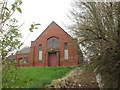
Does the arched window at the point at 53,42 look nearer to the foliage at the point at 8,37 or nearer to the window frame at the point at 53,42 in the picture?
the window frame at the point at 53,42

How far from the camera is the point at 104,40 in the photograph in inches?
296

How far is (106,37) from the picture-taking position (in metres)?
7.38

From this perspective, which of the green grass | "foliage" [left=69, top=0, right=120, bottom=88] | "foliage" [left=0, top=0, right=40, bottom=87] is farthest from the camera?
the green grass

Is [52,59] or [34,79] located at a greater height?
[52,59]

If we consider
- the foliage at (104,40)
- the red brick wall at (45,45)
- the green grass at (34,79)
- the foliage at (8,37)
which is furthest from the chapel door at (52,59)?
the foliage at (8,37)

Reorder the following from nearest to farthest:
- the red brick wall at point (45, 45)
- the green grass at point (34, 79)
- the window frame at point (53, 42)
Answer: the green grass at point (34, 79) → the red brick wall at point (45, 45) → the window frame at point (53, 42)

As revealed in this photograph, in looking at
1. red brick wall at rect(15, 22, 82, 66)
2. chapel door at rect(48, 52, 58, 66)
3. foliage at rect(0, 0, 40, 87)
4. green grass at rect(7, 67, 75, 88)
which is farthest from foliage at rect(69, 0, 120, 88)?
chapel door at rect(48, 52, 58, 66)

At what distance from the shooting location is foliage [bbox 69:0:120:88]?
23.0ft

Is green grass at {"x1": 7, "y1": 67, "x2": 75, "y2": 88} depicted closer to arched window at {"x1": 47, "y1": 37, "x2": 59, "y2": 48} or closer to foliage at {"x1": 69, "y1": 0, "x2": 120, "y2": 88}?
foliage at {"x1": 69, "y1": 0, "x2": 120, "y2": 88}

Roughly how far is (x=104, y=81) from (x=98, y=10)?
3557mm

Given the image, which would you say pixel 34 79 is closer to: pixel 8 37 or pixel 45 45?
pixel 8 37

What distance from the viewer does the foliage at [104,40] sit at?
700 cm

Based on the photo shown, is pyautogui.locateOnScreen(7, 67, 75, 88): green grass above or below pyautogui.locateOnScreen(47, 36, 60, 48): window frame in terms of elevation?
below

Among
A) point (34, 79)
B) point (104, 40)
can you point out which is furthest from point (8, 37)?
point (34, 79)
